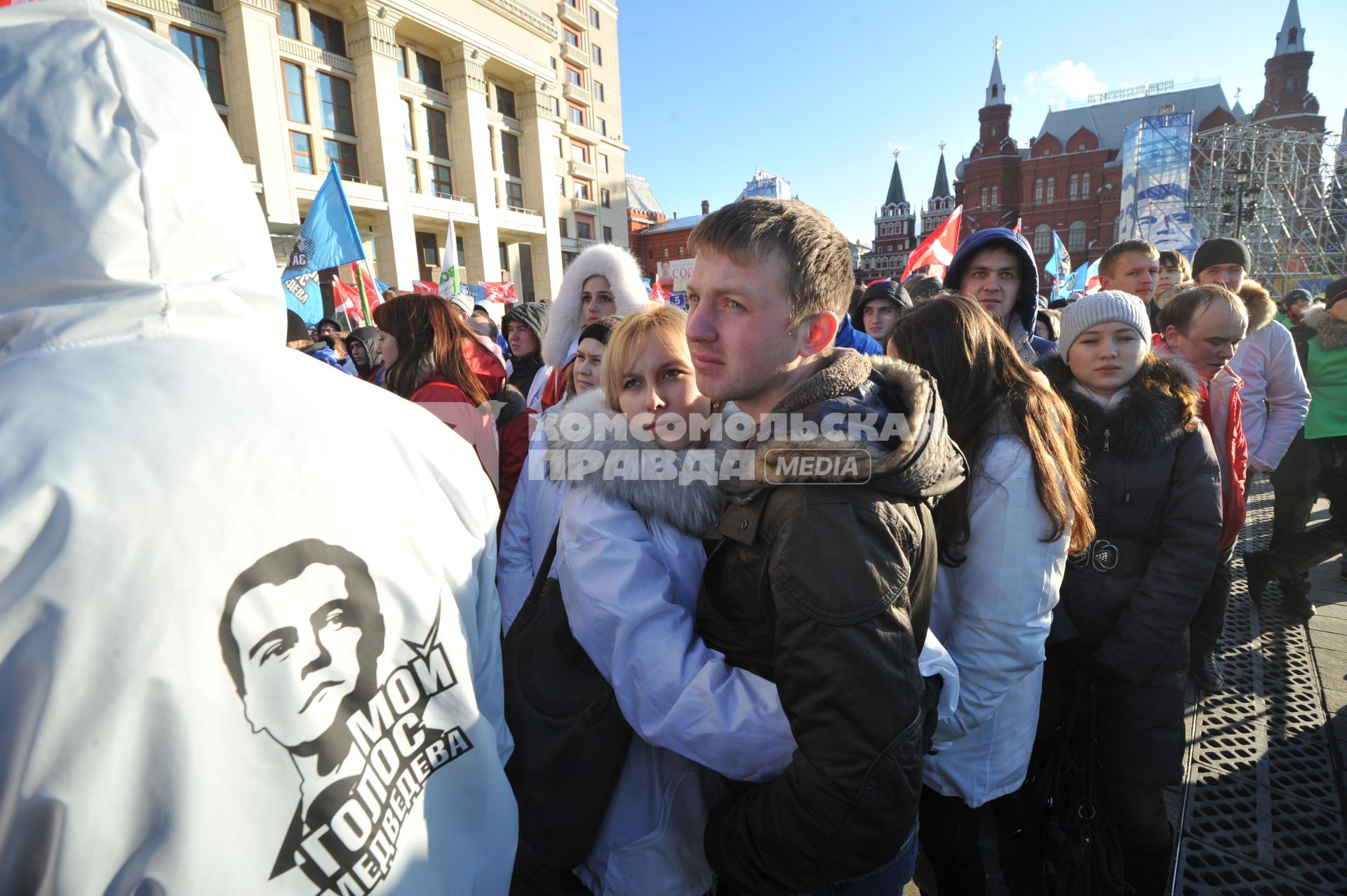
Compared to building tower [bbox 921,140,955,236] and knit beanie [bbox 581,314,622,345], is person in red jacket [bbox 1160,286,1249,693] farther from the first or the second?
building tower [bbox 921,140,955,236]

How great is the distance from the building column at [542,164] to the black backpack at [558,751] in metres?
38.6

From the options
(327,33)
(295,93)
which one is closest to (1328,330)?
(295,93)

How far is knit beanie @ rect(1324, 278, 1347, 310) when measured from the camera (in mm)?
4191

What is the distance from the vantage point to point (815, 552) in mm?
1155

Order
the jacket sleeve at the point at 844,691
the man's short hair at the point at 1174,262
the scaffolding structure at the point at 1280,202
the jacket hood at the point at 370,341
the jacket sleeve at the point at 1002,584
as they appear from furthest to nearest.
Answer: the scaffolding structure at the point at 1280,202 → the jacket hood at the point at 370,341 → the man's short hair at the point at 1174,262 → the jacket sleeve at the point at 1002,584 → the jacket sleeve at the point at 844,691

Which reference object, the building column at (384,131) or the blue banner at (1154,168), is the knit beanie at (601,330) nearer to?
the blue banner at (1154,168)

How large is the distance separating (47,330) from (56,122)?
27 cm

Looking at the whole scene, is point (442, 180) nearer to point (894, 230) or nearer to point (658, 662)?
point (658, 662)

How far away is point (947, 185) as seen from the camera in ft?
252

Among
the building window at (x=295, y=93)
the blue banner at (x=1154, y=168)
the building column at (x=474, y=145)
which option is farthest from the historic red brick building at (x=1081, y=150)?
the building window at (x=295, y=93)

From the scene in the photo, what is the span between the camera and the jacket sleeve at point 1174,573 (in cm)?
205

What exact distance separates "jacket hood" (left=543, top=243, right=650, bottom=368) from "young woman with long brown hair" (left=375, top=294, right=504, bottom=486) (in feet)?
2.21

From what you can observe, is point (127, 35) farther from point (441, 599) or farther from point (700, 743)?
point (700, 743)

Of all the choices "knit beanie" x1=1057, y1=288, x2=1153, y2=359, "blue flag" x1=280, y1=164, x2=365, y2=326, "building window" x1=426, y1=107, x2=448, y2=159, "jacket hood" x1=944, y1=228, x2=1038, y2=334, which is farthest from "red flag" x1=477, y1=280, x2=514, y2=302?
"building window" x1=426, y1=107, x2=448, y2=159
